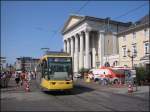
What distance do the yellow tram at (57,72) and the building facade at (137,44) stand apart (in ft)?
122

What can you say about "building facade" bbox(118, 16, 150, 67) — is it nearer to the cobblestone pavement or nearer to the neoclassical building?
the neoclassical building

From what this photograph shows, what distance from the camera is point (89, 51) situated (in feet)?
346

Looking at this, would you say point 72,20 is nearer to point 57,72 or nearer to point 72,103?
point 57,72

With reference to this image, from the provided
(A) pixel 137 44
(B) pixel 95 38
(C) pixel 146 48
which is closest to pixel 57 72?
(C) pixel 146 48

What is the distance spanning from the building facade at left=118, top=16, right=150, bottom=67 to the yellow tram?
37063 mm

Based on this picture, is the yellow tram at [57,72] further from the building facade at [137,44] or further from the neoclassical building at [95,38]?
the neoclassical building at [95,38]

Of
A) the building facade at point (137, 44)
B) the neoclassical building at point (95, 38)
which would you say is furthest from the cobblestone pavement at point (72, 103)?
the neoclassical building at point (95, 38)

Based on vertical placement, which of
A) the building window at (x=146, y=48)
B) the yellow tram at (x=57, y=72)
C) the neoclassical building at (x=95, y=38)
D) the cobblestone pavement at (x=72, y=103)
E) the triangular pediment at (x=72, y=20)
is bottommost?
the cobblestone pavement at (x=72, y=103)

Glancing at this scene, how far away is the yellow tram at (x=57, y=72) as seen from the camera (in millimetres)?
27188

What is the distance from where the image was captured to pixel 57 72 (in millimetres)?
27578

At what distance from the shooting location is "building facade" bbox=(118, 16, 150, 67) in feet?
223

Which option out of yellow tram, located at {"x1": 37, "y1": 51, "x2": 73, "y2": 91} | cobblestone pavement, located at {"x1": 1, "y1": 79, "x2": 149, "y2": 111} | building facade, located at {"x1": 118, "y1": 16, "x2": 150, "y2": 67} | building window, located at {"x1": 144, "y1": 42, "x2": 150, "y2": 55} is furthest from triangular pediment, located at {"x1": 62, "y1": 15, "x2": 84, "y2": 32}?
cobblestone pavement, located at {"x1": 1, "y1": 79, "x2": 149, "y2": 111}

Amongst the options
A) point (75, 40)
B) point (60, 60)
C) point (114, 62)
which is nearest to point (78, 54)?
point (75, 40)

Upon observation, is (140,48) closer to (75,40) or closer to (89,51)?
(89,51)
